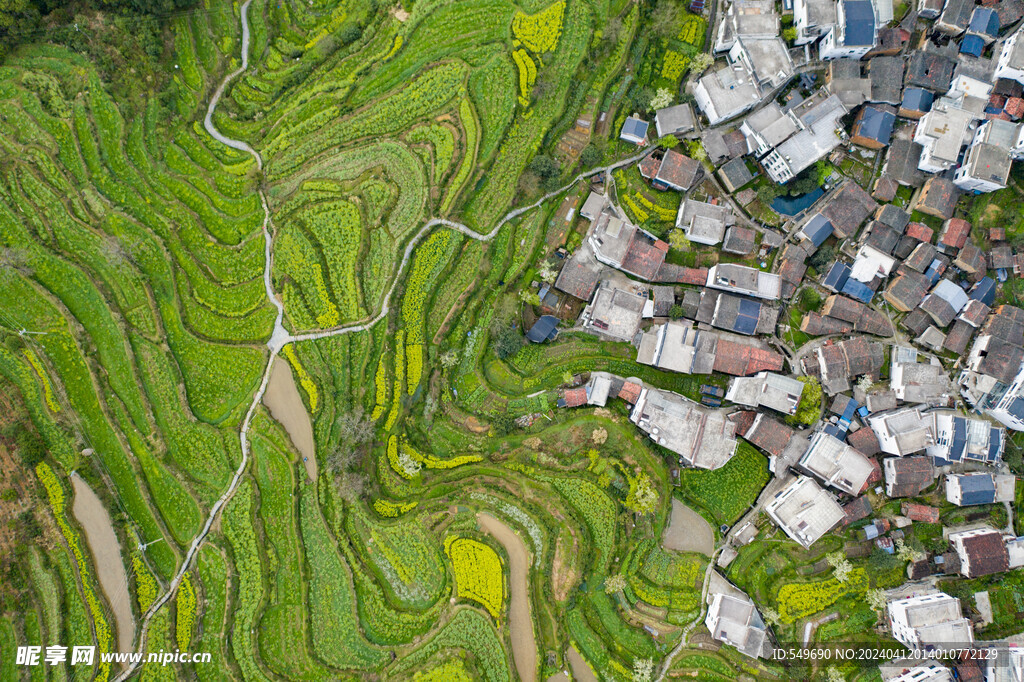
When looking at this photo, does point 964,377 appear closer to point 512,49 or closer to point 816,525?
point 816,525

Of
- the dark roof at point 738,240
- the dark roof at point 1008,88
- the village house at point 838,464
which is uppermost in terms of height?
the dark roof at point 1008,88

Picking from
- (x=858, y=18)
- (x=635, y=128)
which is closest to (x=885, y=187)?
Result: (x=858, y=18)

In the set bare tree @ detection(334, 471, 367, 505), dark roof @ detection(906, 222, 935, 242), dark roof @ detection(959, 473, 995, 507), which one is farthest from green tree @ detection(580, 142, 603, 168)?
dark roof @ detection(959, 473, 995, 507)

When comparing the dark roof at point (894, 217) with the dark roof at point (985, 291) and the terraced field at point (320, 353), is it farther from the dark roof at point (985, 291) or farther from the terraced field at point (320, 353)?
the terraced field at point (320, 353)

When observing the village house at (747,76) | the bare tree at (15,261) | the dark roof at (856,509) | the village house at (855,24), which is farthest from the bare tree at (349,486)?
the village house at (855,24)

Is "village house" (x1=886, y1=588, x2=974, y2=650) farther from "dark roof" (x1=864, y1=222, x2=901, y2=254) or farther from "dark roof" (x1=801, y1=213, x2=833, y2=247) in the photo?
"dark roof" (x1=801, y1=213, x2=833, y2=247)

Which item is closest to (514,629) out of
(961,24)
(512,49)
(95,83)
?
(512,49)
